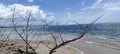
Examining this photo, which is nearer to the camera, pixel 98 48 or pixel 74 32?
pixel 98 48

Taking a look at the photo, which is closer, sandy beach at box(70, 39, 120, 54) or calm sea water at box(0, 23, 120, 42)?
calm sea water at box(0, 23, 120, 42)

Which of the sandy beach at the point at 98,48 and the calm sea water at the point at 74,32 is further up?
the calm sea water at the point at 74,32

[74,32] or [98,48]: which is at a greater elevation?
[74,32]

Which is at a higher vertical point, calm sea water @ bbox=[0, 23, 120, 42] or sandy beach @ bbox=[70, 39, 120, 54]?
calm sea water @ bbox=[0, 23, 120, 42]

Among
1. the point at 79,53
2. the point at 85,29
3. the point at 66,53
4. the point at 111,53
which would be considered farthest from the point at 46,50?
the point at 85,29

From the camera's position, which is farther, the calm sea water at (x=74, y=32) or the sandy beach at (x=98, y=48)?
the sandy beach at (x=98, y=48)

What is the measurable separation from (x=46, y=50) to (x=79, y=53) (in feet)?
14.9

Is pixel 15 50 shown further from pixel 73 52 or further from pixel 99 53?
pixel 99 53

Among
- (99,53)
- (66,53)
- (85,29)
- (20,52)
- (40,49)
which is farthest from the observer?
(99,53)

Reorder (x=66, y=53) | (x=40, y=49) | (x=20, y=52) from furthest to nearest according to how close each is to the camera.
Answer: (x=66, y=53)
(x=40, y=49)
(x=20, y=52)

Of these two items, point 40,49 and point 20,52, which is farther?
point 40,49

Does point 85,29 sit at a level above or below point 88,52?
above

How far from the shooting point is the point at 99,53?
26.0 meters

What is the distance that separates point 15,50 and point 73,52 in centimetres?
925
